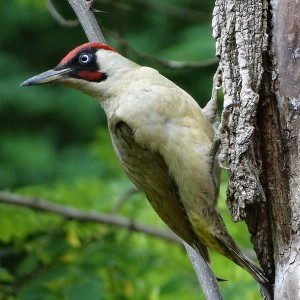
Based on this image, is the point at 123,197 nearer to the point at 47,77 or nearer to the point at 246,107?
the point at 47,77

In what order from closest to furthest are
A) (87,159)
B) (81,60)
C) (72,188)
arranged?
(81,60) < (72,188) < (87,159)

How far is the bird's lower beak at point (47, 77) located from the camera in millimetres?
3778

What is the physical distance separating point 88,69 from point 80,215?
3.27 feet

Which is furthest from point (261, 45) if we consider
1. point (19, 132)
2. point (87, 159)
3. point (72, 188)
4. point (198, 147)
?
point (19, 132)

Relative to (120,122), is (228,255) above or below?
below

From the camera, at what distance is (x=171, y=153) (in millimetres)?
3578

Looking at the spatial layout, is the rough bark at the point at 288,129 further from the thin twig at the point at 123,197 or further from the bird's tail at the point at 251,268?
the thin twig at the point at 123,197

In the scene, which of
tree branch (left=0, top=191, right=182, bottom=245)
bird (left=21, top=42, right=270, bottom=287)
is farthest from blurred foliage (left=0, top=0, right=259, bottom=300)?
bird (left=21, top=42, right=270, bottom=287)

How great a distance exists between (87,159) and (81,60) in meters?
5.82

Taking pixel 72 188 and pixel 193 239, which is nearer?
pixel 193 239

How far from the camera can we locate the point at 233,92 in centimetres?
317

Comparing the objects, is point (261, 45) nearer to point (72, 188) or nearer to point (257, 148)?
point (257, 148)

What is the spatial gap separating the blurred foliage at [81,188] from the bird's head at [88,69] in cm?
42

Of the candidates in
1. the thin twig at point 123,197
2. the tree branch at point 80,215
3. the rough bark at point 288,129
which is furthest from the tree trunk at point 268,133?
the thin twig at point 123,197
